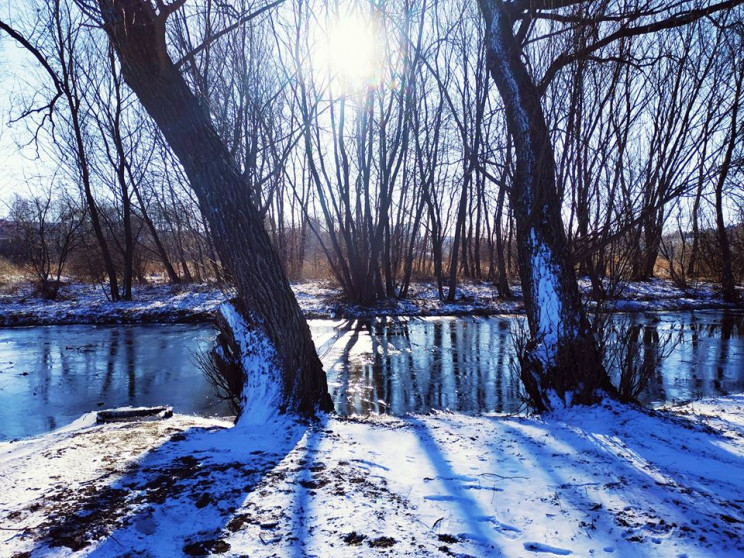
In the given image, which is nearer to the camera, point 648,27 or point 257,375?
point 257,375

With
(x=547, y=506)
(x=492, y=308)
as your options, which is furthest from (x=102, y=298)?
(x=547, y=506)

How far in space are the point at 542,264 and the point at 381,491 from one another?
2.98 meters

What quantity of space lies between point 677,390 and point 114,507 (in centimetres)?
732

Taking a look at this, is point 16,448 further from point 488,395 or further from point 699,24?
point 699,24

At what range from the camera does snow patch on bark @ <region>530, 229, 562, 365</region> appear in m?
4.50

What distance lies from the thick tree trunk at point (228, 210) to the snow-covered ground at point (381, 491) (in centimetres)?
49

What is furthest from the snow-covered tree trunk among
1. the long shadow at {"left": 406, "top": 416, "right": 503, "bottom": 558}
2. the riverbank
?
the riverbank

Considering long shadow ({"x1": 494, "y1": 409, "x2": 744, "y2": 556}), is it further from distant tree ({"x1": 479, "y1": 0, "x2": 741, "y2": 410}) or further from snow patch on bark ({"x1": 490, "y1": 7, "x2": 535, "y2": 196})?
snow patch on bark ({"x1": 490, "y1": 7, "x2": 535, "y2": 196})

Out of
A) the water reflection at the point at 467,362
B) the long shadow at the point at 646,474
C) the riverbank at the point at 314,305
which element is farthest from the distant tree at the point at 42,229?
the long shadow at the point at 646,474

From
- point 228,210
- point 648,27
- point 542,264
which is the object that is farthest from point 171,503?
point 648,27

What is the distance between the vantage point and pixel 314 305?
1623 centimetres

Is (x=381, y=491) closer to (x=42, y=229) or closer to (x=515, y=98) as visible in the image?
(x=515, y=98)

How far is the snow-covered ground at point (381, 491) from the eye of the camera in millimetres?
2055

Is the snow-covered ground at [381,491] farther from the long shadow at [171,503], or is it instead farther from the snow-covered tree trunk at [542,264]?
the snow-covered tree trunk at [542,264]
